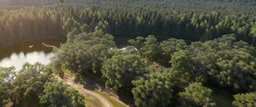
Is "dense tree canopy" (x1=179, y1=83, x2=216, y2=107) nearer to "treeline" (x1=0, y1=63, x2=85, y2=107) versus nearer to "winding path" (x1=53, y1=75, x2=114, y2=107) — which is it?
"winding path" (x1=53, y1=75, x2=114, y2=107)

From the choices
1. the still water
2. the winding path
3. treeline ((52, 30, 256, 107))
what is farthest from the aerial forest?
the still water

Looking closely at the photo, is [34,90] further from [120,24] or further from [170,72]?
→ [120,24]

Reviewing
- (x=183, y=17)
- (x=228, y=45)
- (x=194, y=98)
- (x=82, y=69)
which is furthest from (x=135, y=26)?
(x=194, y=98)

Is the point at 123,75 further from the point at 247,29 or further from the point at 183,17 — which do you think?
the point at 247,29

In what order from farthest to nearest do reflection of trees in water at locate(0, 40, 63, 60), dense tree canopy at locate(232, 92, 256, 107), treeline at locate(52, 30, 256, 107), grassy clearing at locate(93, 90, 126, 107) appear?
reflection of trees in water at locate(0, 40, 63, 60) < grassy clearing at locate(93, 90, 126, 107) < treeline at locate(52, 30, 256, 107) < dense tree canopy at locate(232, 92, 256, 107)

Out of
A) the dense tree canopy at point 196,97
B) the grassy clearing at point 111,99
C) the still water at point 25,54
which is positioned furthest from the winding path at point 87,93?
the still water at point 25,54

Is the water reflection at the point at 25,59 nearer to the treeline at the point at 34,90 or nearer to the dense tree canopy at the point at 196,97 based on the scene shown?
the treeline at the point at 34,90

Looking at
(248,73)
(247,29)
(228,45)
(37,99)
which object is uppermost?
(247,29)

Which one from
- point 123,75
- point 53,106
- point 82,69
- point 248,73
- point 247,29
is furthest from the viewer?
point 247,29
